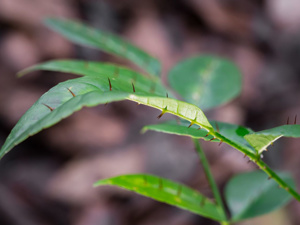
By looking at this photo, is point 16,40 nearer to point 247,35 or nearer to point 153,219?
point 153,219

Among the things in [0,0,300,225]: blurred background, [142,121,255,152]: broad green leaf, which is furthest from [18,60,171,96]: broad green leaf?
[0,0,300,225]: blurred background

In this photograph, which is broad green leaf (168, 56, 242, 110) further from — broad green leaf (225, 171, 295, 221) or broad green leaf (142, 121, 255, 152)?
broad green leaf (142, 121, 255, 152)

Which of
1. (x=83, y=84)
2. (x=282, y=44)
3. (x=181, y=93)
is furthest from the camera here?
(x=282, y=44)

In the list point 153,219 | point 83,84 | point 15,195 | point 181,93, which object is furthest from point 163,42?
point 83,84

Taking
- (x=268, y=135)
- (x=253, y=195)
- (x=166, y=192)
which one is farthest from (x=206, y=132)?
(x=253, y=195)

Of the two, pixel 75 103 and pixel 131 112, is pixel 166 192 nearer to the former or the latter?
pixel 75 103

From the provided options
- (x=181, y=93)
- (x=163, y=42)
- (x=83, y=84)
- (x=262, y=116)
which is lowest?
(x=83, y=84)

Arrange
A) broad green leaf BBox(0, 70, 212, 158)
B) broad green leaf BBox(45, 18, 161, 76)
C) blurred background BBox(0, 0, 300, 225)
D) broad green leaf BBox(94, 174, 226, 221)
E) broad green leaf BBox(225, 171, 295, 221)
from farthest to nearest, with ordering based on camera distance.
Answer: blurred background BBox(0, 0, 300, 225) < broad green leaf BBox(45, 18, 161, 76) < broad green leaf BBox(225, 171, 295, 221) < broad green leaf BBox(94, 174, 226, 221) < broad green leaf BBox(0, 70, 212, 158)

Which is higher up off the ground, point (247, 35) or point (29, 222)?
point (247, 35)
